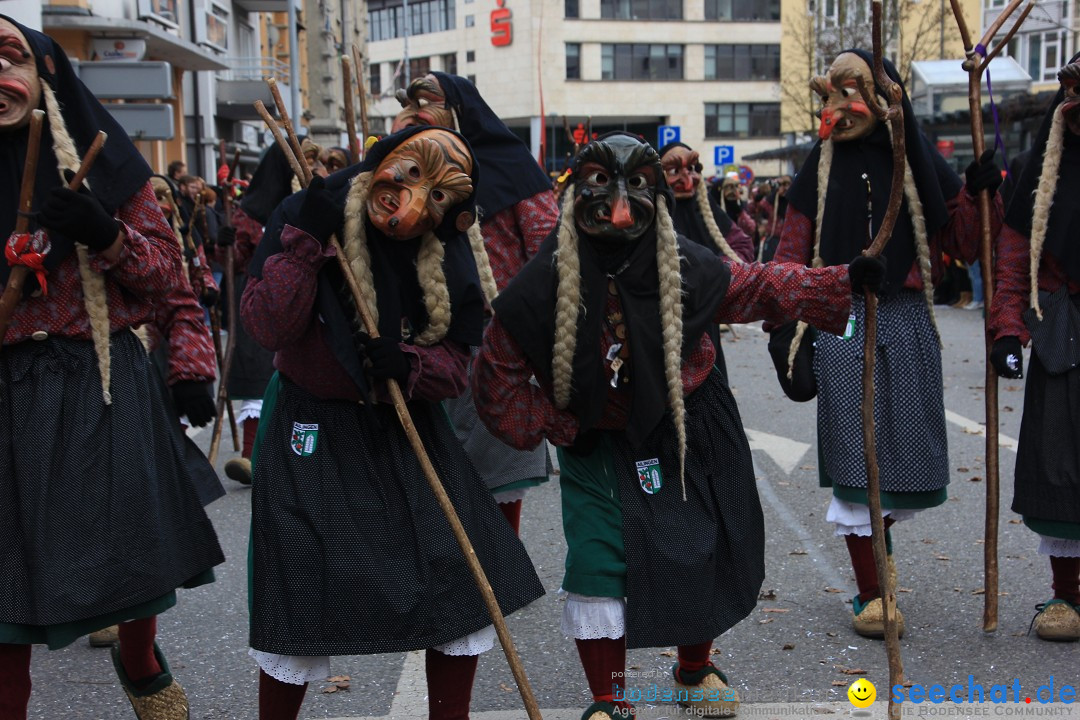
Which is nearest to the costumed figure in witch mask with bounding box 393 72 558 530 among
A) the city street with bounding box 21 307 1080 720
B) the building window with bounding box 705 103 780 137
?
the city street with bounding box 21 307 1080 720

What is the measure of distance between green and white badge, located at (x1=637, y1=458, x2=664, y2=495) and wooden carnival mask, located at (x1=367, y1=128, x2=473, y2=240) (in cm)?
90

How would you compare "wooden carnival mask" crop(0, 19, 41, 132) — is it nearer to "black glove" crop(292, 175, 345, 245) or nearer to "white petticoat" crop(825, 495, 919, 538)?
"black glove" crop(292, 175, 345, 245)

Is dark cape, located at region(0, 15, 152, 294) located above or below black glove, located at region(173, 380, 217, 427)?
above

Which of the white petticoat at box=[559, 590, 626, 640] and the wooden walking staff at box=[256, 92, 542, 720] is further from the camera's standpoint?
the white petticoat at box=[559, 590, 626, 640]

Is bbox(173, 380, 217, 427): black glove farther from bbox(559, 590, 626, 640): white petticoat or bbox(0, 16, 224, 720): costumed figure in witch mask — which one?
bbox(559, 590, 626, 640): white petticoat

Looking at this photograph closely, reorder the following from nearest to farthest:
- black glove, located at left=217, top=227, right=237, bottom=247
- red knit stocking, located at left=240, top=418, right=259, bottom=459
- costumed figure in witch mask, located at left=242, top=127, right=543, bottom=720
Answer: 1. costumed figure in witch mask, located at left=242, top=127, right=543, bottom=720
2. red knit stocking, located at left=240, top=418, right=259, bottom=459
3. black glove, located at left=217, top=227, right=237, bottom=247

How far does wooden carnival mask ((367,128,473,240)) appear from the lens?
3.28m

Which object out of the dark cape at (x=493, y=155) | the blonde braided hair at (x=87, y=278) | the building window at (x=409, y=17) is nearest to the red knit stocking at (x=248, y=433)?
the dark cape at (x=493, y=155)

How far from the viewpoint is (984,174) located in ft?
15.3

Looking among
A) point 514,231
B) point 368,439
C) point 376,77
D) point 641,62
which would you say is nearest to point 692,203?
point 514,231

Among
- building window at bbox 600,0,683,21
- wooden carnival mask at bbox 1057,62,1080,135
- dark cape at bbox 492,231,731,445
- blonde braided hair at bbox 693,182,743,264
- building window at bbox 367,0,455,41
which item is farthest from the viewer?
building window at bbox 367,0,455,41

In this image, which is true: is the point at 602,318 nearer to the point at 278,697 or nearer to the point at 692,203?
the point at 278,697

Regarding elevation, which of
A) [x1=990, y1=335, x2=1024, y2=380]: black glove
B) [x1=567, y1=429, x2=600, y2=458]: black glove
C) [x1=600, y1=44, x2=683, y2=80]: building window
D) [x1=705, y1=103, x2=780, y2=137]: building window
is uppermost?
[x1=600, y1=44, x2=683, y2=80]: building window

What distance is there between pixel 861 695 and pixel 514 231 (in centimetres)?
222
